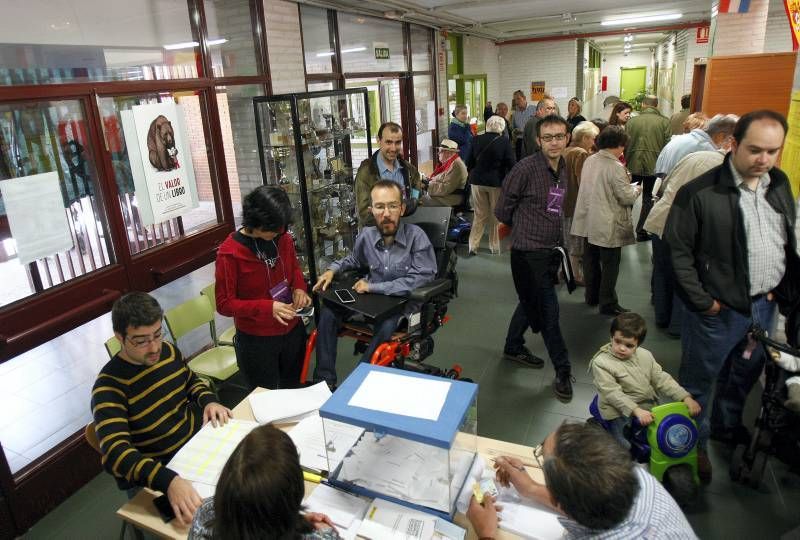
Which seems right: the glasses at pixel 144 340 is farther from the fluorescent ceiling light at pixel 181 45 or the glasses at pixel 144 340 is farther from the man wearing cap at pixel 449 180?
the man wearing cap at pixel 449 180

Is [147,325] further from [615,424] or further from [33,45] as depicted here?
[615,424]

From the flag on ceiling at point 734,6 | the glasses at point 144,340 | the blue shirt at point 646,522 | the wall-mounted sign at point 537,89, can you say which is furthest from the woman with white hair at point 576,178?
the wall-mounted sign at point 537,89

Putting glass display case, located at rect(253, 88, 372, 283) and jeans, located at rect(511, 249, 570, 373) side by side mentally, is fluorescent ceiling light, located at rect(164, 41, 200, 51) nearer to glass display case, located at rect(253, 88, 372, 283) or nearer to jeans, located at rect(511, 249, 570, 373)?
glass display case, located at rect(253, 88, 372, 283)

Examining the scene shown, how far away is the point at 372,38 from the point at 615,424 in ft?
20.7

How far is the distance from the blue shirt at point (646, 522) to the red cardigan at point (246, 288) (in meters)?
1.80

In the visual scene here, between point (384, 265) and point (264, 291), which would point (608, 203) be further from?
point (264, 291)

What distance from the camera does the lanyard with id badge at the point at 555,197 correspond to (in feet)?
10.7

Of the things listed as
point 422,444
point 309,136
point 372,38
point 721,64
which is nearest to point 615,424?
point 422,444

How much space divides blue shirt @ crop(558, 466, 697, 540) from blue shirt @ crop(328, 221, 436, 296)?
1777 millimetres

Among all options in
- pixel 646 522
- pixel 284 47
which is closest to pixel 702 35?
pixel 284 47

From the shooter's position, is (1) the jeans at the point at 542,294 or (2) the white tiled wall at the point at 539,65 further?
(2) the white tiled wall at the point at 539,65

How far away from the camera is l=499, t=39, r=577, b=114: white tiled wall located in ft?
44.6

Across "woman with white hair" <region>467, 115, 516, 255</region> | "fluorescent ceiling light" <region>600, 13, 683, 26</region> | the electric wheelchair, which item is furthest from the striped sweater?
"fluorescent ceiling light" <region>600, 13, 683, 26</region>

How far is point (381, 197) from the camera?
117 inches
